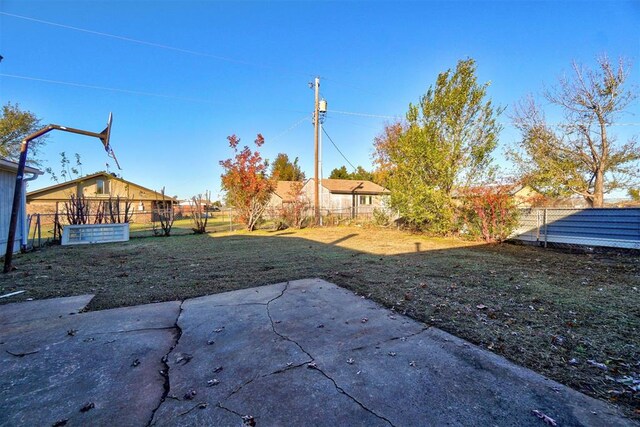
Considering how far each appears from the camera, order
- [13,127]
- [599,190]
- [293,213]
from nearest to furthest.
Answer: [599,190]
[293,213]
[13,127]

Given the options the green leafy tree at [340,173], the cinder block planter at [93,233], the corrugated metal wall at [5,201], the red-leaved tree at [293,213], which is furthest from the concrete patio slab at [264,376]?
the green leafy tree at [340,173]

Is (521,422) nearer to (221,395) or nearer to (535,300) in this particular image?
(221,395)

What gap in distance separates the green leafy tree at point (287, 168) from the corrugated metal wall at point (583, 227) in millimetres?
34778

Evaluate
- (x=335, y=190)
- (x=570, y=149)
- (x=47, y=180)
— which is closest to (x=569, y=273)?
(x=570, y=149)

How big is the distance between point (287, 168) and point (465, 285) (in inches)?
1558

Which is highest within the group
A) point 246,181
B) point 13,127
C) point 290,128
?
point 290,128

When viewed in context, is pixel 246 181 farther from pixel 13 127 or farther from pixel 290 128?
pixel 13 127

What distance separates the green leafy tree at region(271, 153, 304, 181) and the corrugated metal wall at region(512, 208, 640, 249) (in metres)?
34.8

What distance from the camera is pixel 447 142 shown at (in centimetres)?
1050

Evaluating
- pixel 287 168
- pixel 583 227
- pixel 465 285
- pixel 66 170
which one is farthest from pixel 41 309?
pixel 287 168

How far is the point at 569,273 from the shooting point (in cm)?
517

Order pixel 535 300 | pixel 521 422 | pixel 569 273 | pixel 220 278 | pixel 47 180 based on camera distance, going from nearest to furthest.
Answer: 1. pixel 521 422
2. pixel 535 300
3. pixel 220 278
4. pixel 569 273
5. pixel 47 180

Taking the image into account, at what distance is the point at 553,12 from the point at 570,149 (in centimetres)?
734

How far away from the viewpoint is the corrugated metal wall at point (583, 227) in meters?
7.06
